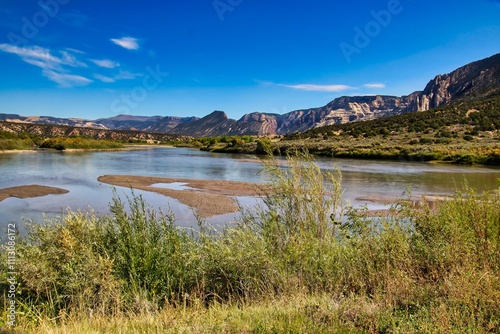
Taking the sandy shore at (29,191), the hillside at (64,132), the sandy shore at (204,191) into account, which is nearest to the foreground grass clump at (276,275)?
the sandy shore at (204,191)

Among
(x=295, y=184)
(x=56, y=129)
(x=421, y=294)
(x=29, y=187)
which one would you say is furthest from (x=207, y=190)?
(x=56, y=129)

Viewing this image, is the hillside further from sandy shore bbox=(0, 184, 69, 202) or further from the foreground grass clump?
the foreground grass clump

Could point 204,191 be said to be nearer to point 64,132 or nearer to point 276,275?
point 276,275

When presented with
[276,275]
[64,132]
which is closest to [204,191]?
[276,275]

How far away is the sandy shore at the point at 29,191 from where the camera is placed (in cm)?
1908

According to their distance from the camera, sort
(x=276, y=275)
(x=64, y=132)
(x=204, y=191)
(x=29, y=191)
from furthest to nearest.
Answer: (x=64, y=132), (x=204, y=191), (x=29, y=191), (x=276, y=275)

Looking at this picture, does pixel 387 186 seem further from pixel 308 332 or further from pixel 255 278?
pixel 308 332

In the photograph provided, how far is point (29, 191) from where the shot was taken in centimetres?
2038

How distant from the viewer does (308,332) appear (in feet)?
13.2

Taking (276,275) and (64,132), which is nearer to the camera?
(276,275)

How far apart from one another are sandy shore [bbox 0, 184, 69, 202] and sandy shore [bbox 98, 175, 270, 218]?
409 centimetres

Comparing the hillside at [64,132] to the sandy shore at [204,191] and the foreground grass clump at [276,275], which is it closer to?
the sandy shore at [204,191]

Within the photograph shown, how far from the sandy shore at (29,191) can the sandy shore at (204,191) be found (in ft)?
13.4

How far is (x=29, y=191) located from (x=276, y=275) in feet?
64.0
